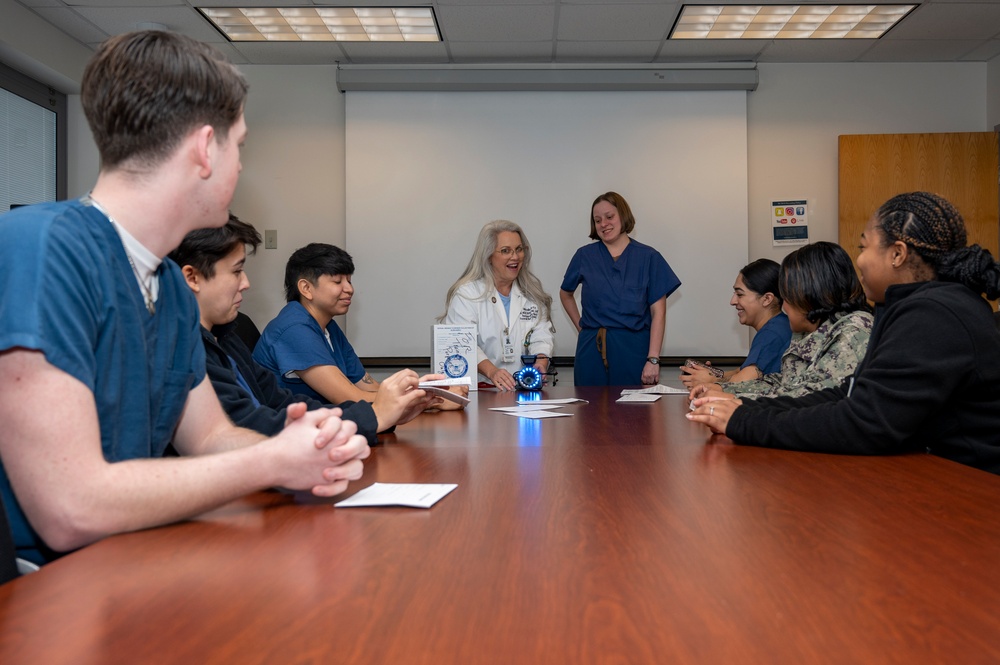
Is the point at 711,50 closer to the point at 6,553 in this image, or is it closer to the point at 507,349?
the point at 507,349

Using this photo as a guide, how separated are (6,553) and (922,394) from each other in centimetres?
153

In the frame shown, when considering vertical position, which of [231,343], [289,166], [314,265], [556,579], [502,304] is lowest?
[556,579]

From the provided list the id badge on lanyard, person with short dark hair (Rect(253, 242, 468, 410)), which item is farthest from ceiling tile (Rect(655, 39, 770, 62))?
person with short dark hair (Rect(253, 242, 468, 410))

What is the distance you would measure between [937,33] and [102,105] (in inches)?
203

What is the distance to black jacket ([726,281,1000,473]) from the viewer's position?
1588 mm

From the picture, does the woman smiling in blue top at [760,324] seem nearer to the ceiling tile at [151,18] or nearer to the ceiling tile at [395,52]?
the ceiling tile at [395,52]

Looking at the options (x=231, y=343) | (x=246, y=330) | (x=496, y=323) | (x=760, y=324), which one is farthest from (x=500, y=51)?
(x=231, y=343)

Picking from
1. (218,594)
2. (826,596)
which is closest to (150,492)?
(218,594)

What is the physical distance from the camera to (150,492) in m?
1.01

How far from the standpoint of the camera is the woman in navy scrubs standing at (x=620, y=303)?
441 centimetres

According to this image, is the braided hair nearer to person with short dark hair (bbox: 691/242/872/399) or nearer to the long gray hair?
person with short dark hair (bbox: 691/242/872/399)

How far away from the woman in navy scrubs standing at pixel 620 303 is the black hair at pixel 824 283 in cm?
168

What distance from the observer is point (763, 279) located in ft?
11.5

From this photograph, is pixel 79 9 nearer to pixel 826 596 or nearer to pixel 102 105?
pixel 102 105
